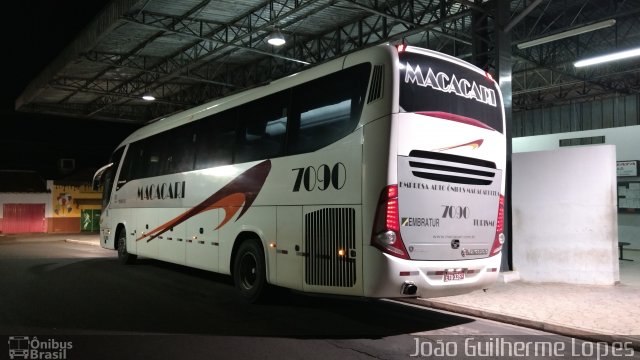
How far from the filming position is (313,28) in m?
18.4

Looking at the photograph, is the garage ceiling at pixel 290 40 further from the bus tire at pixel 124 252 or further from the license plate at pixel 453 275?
the bus tire at pixel 124 252

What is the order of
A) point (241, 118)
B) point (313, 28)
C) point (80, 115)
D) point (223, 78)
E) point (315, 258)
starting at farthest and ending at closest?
point (80, 115) < point (223, 78) < point (313, 28) < point (241, 118) < point (315, 258)

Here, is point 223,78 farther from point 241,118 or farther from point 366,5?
point 241,118

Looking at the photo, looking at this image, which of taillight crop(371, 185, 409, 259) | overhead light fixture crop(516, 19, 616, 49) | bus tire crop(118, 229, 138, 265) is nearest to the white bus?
taillight crop(371, 185, 409, 259)

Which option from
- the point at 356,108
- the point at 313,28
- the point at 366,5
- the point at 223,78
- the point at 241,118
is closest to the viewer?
the point at 356,108

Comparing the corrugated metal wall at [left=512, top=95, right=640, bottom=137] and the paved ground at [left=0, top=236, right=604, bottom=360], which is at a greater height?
the corrugated metal wall at [left=512, top=95, right=640, bottom=137]

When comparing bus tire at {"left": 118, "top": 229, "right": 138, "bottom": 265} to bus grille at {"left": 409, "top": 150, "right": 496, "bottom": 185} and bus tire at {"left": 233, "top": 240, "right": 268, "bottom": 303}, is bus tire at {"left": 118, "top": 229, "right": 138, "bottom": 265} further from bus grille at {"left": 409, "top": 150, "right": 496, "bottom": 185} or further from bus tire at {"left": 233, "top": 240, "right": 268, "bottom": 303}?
bus grille at {"left": 409, "top": 150, "right": 496, "bottom": 185}

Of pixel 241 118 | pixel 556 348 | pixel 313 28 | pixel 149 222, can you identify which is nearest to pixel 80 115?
pixel 313 28

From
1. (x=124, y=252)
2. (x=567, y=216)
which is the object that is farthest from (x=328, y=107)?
(x=124, y=252)

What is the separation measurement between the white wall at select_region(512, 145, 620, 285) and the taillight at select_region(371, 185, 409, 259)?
5.97 meters

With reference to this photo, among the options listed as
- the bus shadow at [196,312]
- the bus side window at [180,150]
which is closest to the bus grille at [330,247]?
the bus shadow at [196,312]

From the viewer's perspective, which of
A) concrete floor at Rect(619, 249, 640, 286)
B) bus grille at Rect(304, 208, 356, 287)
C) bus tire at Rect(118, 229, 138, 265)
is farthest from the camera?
bus tire at Rect(118, 229, 138, 265)

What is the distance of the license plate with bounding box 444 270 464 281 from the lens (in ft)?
22.0

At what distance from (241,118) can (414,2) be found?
30.6 ft
